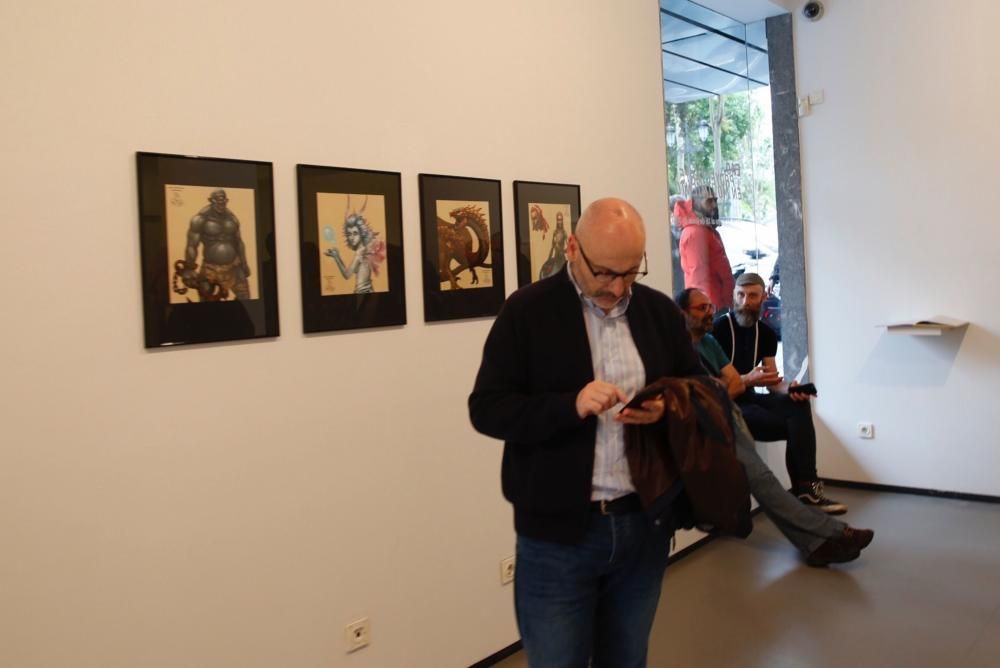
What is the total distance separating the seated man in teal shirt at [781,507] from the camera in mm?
4375

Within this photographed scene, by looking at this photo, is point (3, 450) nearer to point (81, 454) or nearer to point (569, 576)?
point (81, 454)

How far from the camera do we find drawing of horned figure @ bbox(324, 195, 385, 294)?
2.92 m

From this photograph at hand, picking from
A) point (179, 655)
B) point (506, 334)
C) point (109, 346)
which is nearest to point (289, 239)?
point (109, 346)

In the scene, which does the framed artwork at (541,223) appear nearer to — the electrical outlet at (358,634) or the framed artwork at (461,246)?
the framed artwork at (461,246)

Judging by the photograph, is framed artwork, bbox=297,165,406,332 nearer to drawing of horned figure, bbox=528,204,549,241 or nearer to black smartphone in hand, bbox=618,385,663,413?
drawing of horned figure, bbox=528,204,549,241

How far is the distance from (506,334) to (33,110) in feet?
4.33

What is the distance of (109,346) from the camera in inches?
91.3

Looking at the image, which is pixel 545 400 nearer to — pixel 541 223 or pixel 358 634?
pixel 358 634

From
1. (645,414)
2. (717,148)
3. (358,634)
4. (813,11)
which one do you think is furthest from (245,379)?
(813,11)

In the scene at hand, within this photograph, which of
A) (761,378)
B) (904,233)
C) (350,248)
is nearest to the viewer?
(350,248)

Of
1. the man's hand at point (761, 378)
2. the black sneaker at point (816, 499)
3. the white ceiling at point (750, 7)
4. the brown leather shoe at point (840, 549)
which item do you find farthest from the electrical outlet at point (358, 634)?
the white ceiling at point (750, 7)

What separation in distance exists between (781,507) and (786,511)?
0.10 feet

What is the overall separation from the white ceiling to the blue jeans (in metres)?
4.59

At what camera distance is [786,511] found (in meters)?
4.45
